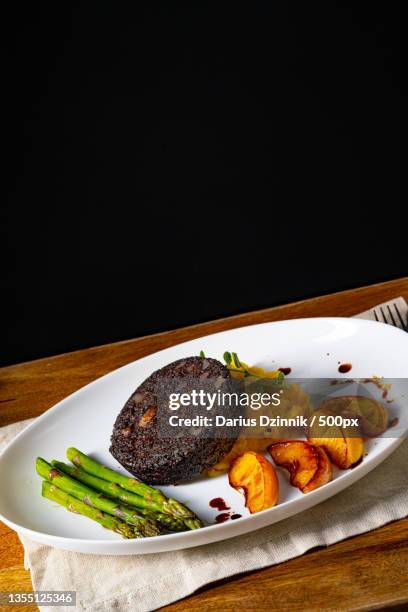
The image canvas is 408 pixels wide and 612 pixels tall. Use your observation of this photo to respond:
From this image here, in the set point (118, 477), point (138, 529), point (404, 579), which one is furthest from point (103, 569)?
point (404, 579)

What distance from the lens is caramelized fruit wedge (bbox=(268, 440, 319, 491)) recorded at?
1692 millimetres

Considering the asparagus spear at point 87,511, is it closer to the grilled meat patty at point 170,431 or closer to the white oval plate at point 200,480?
the white oval plate at point 200,480

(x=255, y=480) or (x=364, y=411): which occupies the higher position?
(x=364, y=411)

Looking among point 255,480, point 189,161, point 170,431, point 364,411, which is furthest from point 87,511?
point 189,161

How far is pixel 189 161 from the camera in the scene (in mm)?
2787

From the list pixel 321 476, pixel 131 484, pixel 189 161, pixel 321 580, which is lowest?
pixel 321 580

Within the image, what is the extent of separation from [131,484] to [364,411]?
0.58 m

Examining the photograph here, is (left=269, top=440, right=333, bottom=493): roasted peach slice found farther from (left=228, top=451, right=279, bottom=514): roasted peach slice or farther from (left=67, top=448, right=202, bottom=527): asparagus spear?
(left=67, top=448, right=202, bottom=527): asparagus spear

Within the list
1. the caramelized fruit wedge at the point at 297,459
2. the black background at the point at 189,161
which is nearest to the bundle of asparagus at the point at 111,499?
the caramelized fruit wedge at the point at 297,459

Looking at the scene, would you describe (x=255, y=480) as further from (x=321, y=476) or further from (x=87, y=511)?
(x=87, y=511)

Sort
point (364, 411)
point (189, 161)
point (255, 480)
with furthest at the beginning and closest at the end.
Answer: point (189, 161) < point (364, 411) < point (255, 480)

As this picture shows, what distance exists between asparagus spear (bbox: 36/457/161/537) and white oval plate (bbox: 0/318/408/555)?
0.14ft

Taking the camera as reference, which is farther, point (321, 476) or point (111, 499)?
point (111, 499)

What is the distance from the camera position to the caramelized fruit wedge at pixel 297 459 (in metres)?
1.69
